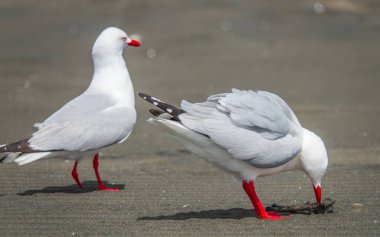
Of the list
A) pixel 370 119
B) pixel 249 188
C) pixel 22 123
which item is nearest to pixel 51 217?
pixel 249 188

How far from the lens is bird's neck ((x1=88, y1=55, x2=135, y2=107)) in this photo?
7.16m

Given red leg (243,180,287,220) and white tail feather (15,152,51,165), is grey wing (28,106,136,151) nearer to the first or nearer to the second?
white tail feather (15,152,51,165)

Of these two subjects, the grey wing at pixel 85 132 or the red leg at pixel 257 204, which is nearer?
the red leg at pixel 257 204

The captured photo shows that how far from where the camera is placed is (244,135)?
18.4 ft

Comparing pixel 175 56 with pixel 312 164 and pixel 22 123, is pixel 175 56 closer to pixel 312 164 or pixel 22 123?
pixel 22 123

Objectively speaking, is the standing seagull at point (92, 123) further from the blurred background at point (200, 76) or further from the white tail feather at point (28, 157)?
the blurred background at point (200, 76)

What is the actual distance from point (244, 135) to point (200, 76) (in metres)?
6.23

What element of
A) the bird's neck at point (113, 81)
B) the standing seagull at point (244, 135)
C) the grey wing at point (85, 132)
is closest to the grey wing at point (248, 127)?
the standing seagull at point (244, 135)

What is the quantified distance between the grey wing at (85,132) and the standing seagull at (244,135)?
1.07 metres

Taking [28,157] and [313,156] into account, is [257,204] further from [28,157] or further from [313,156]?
[28,157]

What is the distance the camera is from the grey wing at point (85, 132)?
646 centimetres

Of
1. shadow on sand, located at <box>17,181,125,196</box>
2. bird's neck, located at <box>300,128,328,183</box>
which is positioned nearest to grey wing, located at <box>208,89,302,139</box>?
bird's neck, located at <box>300,128,328,183</box>

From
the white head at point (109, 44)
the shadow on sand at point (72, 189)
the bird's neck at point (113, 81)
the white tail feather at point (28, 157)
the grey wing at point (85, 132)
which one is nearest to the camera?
the white tail feather at point (28, 157)

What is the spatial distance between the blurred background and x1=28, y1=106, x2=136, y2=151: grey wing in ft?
1.41
